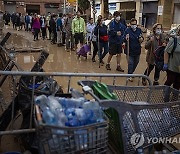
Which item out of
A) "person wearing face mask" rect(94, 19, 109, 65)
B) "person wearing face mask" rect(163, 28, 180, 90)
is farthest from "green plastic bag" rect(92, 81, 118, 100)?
"person wearing face mask" rect(94, 19, 109, 65)

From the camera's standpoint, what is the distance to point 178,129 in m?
3.14

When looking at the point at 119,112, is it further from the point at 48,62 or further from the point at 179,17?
the point at 179,17

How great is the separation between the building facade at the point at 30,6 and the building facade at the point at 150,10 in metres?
18.7

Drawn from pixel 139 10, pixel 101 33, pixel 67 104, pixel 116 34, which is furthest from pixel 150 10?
pixel 67 104

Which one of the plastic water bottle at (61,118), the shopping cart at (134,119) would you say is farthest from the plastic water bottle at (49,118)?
the shopping cart at (134,119)

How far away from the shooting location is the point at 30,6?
47438mm

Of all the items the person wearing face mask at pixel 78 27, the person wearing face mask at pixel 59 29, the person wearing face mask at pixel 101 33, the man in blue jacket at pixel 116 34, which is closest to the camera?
the man in blue jacket at pixel 116 34

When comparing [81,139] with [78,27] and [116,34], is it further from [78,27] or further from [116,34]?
[78,27]

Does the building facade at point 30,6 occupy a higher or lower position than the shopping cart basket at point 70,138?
higher

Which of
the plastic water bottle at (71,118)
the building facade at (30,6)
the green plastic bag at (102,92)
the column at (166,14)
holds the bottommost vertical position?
the plastic water bottle at (71,118)

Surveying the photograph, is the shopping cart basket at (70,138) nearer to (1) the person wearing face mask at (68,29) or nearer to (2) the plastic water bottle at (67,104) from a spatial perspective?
(2) the plastic water bottle at (67,104)

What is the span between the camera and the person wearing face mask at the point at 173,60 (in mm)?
4746

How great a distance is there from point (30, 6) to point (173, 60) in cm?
4622

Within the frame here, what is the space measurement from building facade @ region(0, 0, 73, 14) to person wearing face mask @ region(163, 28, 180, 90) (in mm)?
41028
